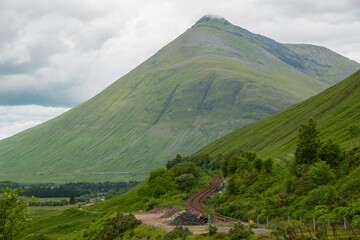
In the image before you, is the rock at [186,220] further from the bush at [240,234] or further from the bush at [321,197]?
the bush at [321,197]

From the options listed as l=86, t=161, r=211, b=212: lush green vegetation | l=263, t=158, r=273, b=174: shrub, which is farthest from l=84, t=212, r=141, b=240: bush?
l=263, t=158, r=273, b=174: shrub

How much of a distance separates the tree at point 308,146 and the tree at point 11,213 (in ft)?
200

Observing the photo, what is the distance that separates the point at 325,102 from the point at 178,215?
155 m

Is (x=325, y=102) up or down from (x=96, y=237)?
up

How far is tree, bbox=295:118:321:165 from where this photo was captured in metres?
76.7

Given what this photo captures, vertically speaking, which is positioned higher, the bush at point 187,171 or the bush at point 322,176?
the bush at point 322,176

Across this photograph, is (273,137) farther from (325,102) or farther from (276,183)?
(276,183)

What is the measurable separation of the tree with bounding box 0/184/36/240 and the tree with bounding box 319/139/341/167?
5833 cm

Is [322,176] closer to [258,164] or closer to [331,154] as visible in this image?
[331,154]

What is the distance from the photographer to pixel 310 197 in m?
57.9

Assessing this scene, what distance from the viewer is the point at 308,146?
7731 cm

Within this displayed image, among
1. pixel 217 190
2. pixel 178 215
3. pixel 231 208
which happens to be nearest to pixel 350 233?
pixel 178 215

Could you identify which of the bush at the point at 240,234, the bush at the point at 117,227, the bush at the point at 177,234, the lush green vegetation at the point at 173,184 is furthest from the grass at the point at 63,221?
the bush at the point at 240,234

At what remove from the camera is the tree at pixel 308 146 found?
252 feet
